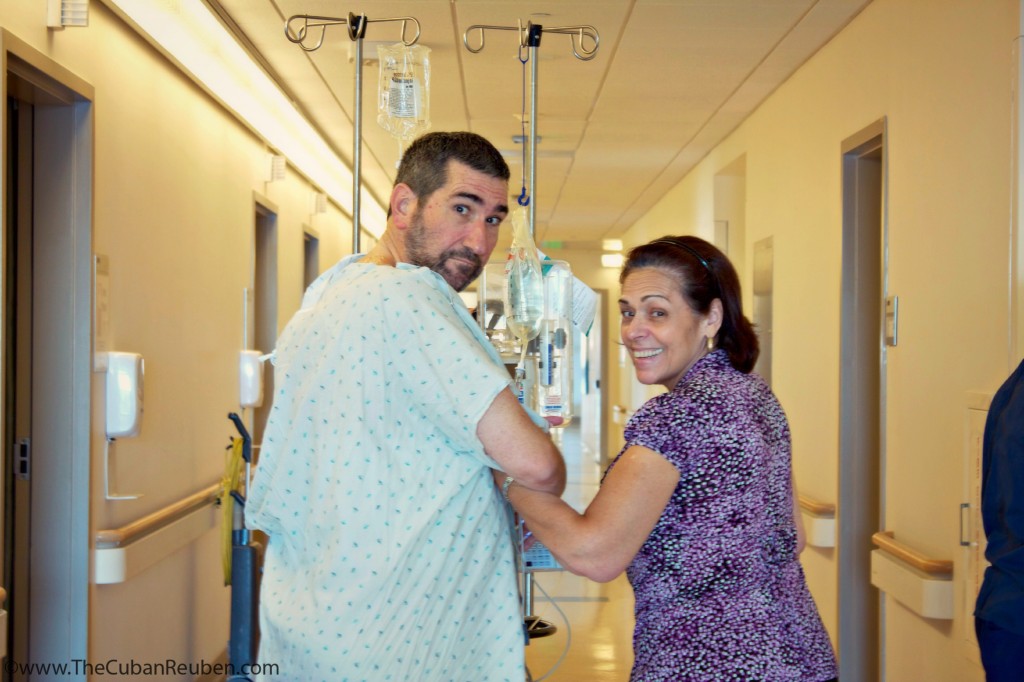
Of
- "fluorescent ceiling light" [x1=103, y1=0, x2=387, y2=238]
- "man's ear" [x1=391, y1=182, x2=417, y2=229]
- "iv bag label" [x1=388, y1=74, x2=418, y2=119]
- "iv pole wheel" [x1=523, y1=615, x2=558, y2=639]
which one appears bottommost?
"iv pole wheel" [x1=523, y1=615, x2=558, y2=639]

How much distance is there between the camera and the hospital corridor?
1.49 metres

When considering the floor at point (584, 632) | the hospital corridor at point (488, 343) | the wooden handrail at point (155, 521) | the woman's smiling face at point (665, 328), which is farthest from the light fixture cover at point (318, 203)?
the woman's smiling face at point (665, 328)

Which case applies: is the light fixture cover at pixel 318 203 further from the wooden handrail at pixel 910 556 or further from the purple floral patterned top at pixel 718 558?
the purple floral patterned top at pixel 718 558

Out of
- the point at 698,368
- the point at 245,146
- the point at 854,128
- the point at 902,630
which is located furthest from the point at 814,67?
the point at 698,368

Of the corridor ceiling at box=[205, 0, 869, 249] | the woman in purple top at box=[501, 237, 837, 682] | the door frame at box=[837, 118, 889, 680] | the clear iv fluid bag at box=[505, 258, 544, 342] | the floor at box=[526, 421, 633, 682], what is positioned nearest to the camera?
the woman in purple top at box=[501, 237, 837, 682]

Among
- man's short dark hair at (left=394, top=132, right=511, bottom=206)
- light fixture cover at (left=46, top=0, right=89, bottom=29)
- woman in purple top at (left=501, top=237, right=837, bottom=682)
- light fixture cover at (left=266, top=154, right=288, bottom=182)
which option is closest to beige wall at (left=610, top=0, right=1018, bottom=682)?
woman in purple top at (left=501, top=237, right=837, bottom=682)

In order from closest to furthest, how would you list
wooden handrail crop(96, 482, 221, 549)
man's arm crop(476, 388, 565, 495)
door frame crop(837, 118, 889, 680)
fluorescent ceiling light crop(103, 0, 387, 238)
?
1. man's arm crop(476, 388, 565, 495)
2. wooden handrail crop(96, 482, 221, 549)
3. fluorescent ceiling light crop(103, 0, 387, 238)
4. door frame crop(837, 118, 889, 680)

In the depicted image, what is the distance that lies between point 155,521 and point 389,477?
8.52 ft

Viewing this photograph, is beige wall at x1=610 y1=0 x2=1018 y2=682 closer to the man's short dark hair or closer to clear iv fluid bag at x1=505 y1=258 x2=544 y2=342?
clear iv fluid bag at x1=505 y1=258 x2=544 y2=342

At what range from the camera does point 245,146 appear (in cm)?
531

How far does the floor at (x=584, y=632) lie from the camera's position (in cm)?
477

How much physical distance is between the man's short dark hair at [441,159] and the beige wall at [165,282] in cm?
156

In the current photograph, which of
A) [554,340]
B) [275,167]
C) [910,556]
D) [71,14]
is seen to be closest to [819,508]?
[910,556]

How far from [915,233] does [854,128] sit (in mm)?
838
